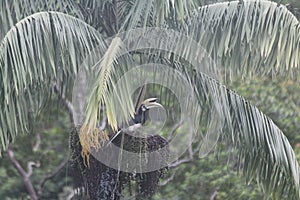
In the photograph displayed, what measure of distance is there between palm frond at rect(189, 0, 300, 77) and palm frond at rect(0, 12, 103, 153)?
770 millimetres

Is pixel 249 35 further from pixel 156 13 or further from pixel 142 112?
pixel 142 112

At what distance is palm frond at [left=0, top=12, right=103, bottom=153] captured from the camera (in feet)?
12.4

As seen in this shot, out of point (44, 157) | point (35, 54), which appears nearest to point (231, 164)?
point (44, 157)

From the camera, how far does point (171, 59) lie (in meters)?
4.51

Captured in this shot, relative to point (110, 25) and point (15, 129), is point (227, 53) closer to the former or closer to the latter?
point (110, 25)

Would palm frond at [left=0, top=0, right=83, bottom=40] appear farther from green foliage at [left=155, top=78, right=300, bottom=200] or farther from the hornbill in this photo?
green foliage at [left=155, top=78, right=300, bottom=200]

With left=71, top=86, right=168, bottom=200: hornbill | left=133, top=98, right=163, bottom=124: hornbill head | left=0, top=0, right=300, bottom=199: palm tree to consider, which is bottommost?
left=71, top=86, right=168, bottom=200: hornbill

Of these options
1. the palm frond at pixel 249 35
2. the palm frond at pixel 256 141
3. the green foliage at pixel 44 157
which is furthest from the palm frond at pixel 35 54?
the green foliage at pixel 44 157

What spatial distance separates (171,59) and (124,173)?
0.86 meters

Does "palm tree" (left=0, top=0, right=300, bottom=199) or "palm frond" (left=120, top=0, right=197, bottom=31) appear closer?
"palm tree" (left=0, top=0, right=300, bottom=199)

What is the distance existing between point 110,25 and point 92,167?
1177mm

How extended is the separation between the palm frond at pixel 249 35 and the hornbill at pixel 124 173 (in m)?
0.60

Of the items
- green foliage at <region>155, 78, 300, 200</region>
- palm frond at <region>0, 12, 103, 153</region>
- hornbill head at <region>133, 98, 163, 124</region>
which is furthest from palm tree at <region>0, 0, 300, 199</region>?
green foliage at <region>155, 78, 300, 200</region>

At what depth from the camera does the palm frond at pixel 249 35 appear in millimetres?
4125
